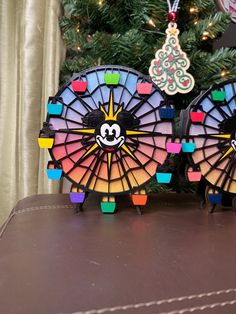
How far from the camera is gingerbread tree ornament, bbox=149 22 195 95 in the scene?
673 millimetres

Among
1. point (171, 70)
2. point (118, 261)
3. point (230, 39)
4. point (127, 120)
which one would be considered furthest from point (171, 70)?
point (230, 39)

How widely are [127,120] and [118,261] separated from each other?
285mm

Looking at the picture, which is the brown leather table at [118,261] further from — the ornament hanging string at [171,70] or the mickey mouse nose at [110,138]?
the ornament hanging string at [171,70]

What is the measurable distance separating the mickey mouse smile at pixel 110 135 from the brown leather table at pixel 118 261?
5.0 inches

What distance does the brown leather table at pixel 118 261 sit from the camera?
0.34 m

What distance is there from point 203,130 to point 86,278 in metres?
0.39

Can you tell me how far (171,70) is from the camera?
68 centimetres

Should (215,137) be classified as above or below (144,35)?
below

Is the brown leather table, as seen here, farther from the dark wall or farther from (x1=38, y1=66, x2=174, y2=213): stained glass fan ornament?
the dark wall

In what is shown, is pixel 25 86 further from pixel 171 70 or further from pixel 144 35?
pixel 171 70

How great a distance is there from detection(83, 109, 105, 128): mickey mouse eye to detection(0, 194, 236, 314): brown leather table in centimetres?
16

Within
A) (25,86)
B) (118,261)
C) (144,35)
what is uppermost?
(144,35)

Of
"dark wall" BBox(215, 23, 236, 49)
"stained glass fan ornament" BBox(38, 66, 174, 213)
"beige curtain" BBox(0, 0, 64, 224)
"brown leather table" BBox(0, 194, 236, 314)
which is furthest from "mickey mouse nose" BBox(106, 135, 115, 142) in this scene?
"dark wall" BBox(215, 23, 236, 49)

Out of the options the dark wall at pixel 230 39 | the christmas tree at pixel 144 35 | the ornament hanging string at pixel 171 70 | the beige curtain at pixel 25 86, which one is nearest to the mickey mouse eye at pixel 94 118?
the ornament hanging string at pixel 171 70
